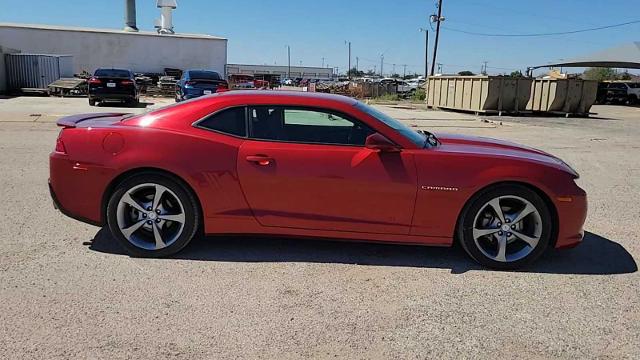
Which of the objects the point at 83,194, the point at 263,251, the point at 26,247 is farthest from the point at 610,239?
the point at 26,247

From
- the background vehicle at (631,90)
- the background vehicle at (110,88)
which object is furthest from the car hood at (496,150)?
the background vehicle at (631,90)

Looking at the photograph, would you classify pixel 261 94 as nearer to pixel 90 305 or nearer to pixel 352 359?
pixel 90 305

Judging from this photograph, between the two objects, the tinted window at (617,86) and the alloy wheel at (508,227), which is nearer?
the alloy wheel at (508,227)

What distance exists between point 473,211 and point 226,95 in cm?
223

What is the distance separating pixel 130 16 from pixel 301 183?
186 ft

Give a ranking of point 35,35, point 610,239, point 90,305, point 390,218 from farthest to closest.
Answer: point 35,35 → point 610,239 → point 390,218 → point 90,305

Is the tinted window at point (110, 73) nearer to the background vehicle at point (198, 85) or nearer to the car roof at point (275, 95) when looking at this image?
the background vehicle at point (198, 85)

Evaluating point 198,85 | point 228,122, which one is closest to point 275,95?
point 228,122

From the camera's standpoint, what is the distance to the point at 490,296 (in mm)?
3799

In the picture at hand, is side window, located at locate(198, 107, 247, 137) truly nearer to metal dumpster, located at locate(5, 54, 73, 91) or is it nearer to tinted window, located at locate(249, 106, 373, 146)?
tinted window, located at locate(249, 106, 373, 146)

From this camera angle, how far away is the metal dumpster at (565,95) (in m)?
26.8

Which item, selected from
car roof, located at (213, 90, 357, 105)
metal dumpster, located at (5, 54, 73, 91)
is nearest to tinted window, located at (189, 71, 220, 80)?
metal dumpster, located at (5, 54, 73, 91)

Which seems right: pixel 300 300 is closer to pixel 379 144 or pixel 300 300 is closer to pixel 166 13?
pixel 379 144

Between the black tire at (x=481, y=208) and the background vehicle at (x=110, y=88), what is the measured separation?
20.3 metres
